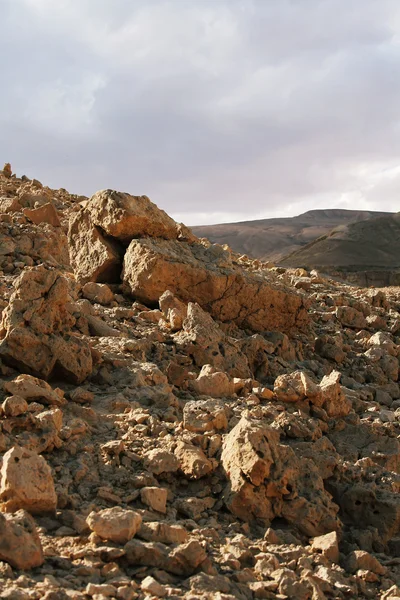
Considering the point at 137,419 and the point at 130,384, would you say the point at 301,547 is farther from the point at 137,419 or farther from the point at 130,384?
the point at 130,384

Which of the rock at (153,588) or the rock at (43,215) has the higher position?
the rock at (43,215)

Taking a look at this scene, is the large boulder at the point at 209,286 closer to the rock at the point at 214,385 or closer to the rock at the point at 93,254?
the rock at the point at 93,254

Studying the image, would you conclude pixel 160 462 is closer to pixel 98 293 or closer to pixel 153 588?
pixel 153 588

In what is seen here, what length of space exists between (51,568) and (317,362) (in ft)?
15.4

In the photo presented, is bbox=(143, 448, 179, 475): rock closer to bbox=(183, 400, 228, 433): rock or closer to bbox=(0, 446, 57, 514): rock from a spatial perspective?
bbox=(183, 400, 228, 433): rock

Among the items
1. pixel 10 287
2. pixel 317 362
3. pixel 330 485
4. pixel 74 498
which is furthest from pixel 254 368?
pixel 74 498

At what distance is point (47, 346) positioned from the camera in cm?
474

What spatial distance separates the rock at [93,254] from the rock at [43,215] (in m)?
2.10

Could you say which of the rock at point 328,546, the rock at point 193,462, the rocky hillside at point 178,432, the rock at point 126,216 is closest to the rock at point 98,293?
the rocky hillside at point 178,432

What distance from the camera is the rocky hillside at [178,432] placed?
2943mm

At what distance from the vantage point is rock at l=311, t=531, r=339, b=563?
3387 millimetres

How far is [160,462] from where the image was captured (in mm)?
3744

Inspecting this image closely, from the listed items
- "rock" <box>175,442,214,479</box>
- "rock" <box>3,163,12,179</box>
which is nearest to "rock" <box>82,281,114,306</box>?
"rock" <box>175,442,214,479</box>

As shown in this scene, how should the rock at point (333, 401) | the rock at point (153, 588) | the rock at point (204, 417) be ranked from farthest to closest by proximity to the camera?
the rock at point (333, 401)
the rock at point (204, 417)
the rock at point (153, 588)
